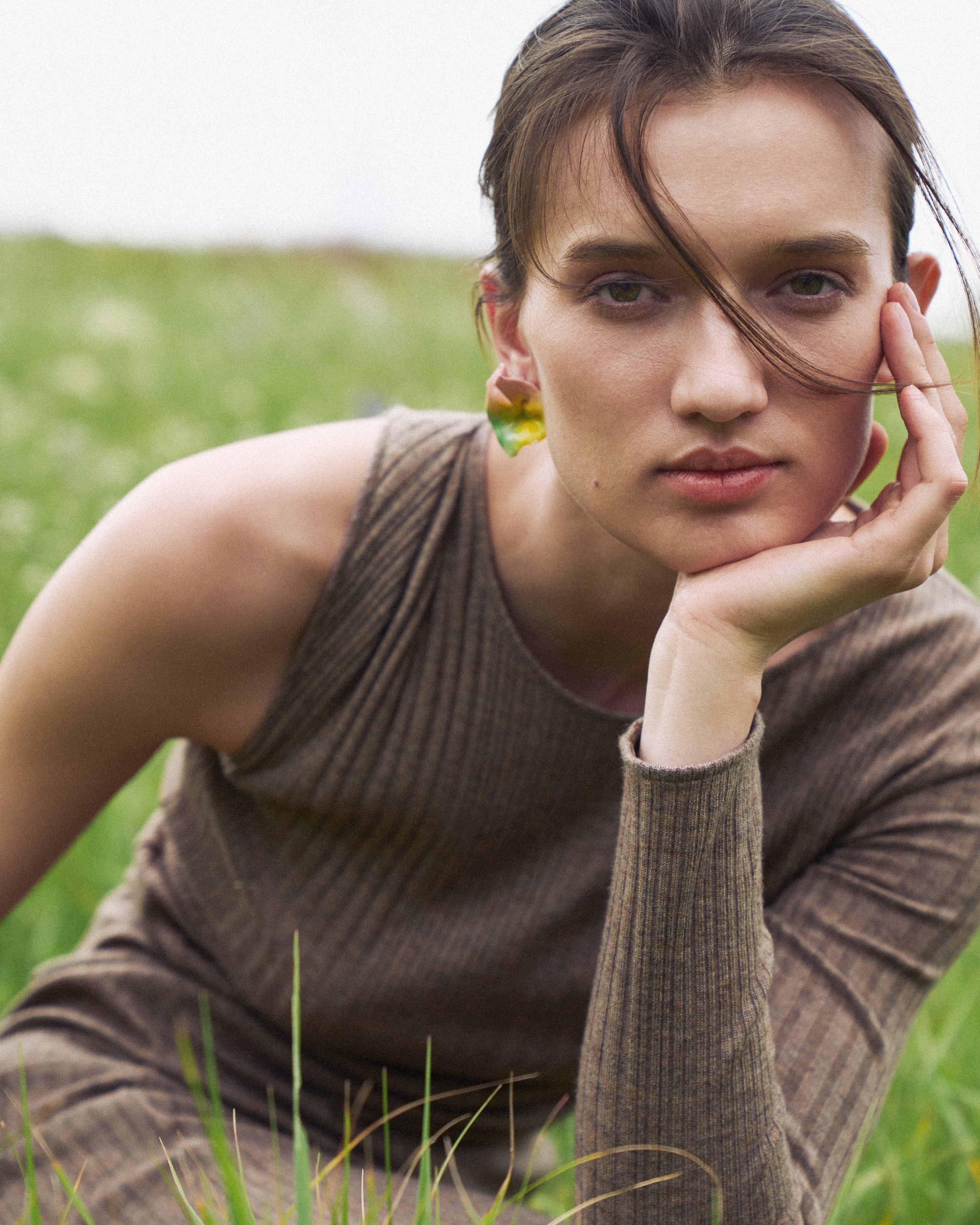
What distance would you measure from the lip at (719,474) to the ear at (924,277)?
33 cm

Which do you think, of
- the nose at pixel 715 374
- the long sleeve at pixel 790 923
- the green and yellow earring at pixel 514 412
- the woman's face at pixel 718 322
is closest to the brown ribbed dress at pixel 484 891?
the long sleeve at pixel 790 923

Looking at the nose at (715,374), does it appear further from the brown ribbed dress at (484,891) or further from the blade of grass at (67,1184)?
the blade of grass at (67,1184)

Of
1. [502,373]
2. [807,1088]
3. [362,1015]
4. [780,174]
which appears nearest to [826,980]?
[807,1088]

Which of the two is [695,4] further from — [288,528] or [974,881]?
[974,881]

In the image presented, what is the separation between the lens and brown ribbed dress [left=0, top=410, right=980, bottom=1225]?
58.5 inches

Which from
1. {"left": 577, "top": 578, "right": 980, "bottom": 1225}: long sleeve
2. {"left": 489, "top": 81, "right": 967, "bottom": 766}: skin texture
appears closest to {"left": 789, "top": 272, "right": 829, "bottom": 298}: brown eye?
{"left": 489, "top": 81, "right": 967, "bottom": 766}: skin texture

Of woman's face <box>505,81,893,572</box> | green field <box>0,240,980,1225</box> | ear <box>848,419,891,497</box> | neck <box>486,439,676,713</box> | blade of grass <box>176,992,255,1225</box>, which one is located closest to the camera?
blade of grass <box>176,992,255,1225</box>

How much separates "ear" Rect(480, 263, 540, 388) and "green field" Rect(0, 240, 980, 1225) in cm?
26

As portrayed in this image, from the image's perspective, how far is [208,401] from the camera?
5.27 m

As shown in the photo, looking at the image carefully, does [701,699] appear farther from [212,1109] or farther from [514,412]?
[212,1109]

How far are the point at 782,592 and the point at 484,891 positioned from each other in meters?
0.65

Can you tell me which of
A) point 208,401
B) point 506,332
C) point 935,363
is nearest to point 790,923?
point 935,363

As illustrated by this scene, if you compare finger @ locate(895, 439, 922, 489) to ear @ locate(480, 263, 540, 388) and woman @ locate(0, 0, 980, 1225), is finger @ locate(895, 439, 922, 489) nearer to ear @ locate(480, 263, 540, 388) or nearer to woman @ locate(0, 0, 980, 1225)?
woman @ locate(0, 0, 980, 1225)

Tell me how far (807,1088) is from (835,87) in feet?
3.64
